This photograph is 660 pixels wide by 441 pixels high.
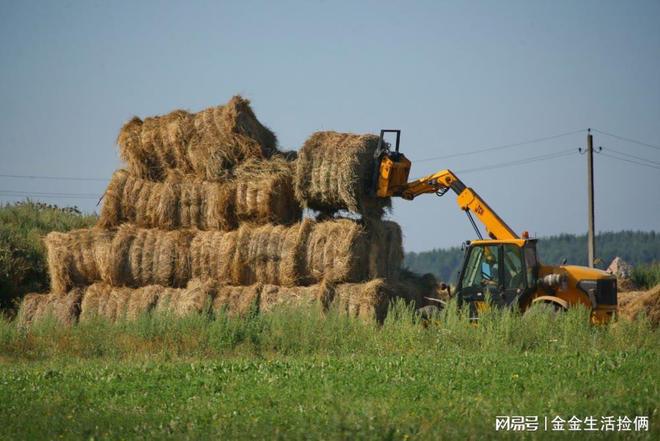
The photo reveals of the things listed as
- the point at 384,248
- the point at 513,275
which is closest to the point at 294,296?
the point at 384,248

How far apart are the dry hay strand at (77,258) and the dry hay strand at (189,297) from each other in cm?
170

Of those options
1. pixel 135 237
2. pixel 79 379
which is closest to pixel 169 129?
pixel 135 237

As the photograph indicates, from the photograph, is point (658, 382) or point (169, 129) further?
point (169, 129)

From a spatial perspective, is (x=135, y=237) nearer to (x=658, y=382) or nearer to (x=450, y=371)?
(x=450, y=371)

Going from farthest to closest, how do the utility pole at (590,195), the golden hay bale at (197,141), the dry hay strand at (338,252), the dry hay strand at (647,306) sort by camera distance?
the utility pole at (590,195), the golden hay bale at (197,141), the dry hay strand at (647,306), the dry hay strand at (338,252)

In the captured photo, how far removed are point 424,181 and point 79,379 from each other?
29.2ft

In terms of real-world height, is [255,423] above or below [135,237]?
below

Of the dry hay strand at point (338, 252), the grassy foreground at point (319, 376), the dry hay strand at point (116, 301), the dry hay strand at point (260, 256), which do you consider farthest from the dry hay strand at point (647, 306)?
the dry hay strand at point (116, 301)

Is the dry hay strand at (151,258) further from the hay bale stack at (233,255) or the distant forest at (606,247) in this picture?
the distant forest at (606,247)

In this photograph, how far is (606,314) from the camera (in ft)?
55.3

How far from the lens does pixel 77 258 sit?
814 inches

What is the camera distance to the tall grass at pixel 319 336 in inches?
595

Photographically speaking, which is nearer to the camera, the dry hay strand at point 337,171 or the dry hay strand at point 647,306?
the dry hay strand at point 337,171

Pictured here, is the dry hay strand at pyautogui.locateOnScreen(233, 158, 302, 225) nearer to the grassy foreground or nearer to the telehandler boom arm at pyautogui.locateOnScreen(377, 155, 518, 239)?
the telehandler boom arm at pyautogui.locateOnScreen(377, 155, 518, 239)
